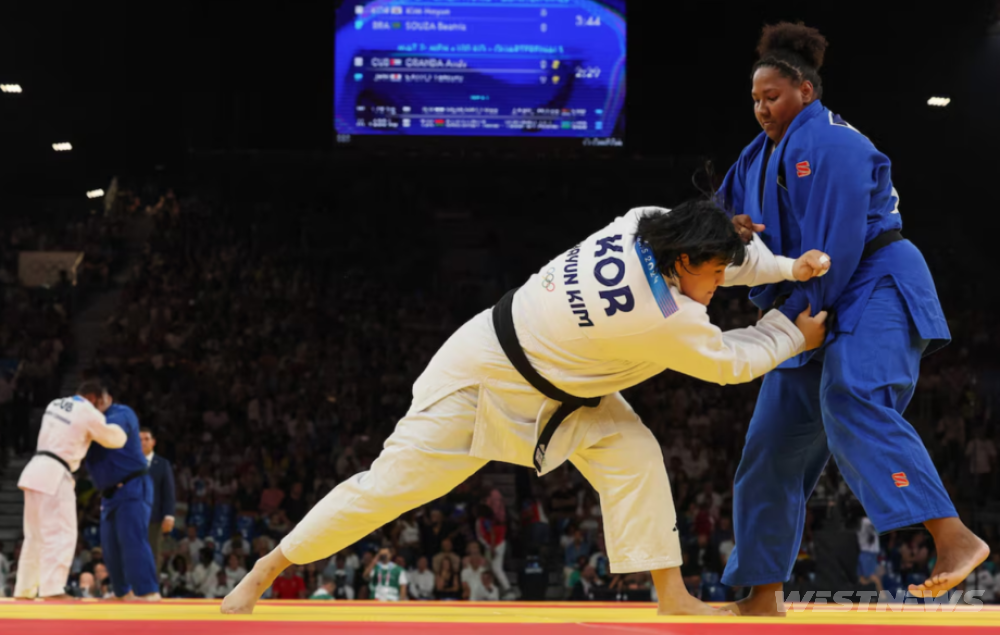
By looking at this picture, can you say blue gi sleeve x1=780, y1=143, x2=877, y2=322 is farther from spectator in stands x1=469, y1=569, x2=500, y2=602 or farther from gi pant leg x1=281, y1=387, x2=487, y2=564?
spectator in stands x1=469, y1=569, x2=500, y2=602

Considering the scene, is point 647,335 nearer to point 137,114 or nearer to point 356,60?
point 356,60

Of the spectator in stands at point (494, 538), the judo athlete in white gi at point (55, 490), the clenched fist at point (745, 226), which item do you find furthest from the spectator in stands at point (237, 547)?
the clenched fist at point (745, 226)

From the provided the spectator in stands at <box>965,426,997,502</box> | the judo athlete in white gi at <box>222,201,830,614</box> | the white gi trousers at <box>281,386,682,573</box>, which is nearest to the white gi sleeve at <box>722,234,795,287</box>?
the judo athlete in white gi at <box>222,201,830,614</box>

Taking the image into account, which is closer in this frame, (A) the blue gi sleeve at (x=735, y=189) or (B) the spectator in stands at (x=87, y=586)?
(A) the blue gi sleeve at (x=735, y=189)

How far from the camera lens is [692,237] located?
230cm

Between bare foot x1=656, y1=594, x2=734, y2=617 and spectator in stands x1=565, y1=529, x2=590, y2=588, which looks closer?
bare foot x1=656, y1=594, x2=734, y2=617

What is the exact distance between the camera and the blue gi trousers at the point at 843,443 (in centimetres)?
232

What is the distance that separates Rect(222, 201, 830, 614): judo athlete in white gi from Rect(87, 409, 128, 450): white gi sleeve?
3520mm

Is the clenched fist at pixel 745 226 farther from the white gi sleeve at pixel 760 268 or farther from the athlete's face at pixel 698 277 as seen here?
the athlete's face at pixel 698 277

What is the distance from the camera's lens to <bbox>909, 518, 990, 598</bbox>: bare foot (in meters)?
2.22

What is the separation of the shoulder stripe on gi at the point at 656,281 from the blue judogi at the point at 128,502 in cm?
452

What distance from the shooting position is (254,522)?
9133 mm

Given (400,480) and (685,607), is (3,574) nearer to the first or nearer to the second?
(400,480)

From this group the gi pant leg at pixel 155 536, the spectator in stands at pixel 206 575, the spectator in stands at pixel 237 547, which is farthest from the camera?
the spectator in stands at pixel 237 547
